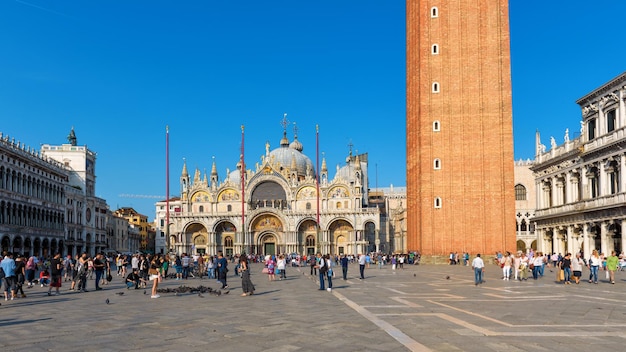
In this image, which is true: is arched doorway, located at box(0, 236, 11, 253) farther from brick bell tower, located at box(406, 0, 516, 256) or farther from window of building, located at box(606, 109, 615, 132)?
window of building, located at box(606, 109, 615, 132)

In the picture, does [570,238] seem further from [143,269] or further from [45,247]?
[45,247]

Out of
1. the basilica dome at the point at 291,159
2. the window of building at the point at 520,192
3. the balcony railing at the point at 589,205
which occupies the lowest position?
the balcony railing at the point at 589,205

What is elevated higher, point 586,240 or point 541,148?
point 541,148

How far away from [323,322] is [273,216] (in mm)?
63389

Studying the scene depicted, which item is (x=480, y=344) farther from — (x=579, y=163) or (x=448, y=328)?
(x=579, y=163)

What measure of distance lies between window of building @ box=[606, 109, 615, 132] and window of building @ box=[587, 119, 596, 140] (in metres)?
2.37

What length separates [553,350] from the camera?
28.2 ft

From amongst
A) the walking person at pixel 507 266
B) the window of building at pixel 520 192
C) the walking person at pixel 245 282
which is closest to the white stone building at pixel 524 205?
the window of building at pixel 520 192

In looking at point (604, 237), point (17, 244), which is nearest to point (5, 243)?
point (17, 244)

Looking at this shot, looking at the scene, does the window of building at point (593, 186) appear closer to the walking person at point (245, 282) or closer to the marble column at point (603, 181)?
the marble column at point (603, 181)

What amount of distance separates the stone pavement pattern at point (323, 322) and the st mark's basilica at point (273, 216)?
177 feet

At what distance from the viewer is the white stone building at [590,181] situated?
39000mm

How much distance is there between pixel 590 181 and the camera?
144ft

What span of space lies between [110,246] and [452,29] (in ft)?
197
